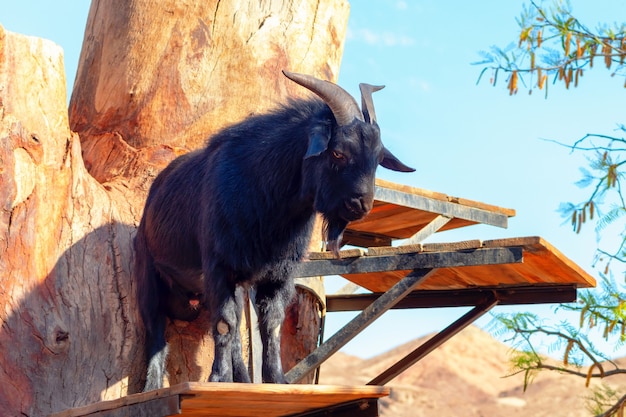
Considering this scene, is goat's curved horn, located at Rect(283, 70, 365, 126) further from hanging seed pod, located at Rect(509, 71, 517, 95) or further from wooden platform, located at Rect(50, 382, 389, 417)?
hanging seed pod, located at Rect(509, 71, 517, 95)

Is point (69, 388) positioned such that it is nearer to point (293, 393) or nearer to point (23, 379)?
point (23, 379)

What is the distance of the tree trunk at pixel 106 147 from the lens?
552 cm

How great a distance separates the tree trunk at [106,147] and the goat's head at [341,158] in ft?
5.46

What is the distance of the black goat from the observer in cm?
500

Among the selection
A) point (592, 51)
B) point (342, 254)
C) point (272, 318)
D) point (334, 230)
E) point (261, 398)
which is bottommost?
point (261, 398)

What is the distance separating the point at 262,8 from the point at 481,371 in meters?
17.6

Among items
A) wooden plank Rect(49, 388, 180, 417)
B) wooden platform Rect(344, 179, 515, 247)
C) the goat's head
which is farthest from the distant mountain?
wooden plank Rect(49, 388, 180, 417)

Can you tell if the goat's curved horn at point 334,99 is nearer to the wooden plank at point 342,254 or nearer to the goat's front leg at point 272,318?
the goat's front leg at point 272,318

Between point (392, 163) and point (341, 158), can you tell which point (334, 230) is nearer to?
point (341, 158)

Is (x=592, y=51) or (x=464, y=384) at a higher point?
(x=592, y=51)

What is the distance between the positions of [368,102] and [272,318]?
137 centimetres

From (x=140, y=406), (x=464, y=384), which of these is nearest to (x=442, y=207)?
(x=140, y=406)

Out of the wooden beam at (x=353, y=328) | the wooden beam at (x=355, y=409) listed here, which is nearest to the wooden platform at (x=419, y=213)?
the wooden beam at (x=353, y=328)

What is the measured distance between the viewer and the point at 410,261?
6.12m
